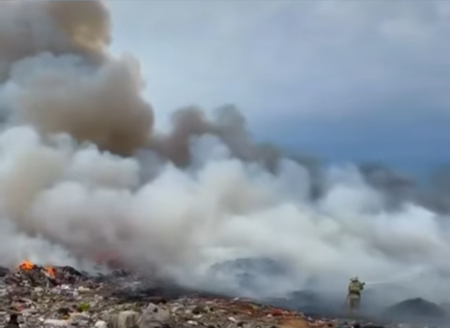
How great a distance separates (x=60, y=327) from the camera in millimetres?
19312

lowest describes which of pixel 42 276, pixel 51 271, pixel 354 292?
pixel 354 292

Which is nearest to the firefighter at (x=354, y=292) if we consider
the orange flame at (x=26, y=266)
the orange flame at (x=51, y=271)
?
the orange flame at (x=51, y=271)

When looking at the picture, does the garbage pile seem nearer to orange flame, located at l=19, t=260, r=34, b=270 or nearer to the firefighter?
orange flame, located at l=19, t=260, r=34, b=270

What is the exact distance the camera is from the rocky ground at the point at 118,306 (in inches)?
773

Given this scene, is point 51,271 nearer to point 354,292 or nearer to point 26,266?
point 26,266

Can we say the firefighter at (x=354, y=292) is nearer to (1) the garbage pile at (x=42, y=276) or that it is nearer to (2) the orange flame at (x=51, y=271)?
(1) the garbage pile at (x=42, y=276)

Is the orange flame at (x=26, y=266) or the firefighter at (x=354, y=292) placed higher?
the orange flame at (x=26, y=266)

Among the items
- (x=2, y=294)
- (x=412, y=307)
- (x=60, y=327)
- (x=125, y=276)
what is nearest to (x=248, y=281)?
(x=125, y=276)

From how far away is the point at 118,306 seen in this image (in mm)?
22703

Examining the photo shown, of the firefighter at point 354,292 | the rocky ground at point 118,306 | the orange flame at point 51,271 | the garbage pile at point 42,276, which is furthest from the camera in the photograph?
the orange flame at point 51,271

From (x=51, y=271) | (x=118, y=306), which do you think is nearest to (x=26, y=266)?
(x=51, y=271)

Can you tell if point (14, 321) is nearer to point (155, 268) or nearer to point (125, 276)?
point (125, 276)

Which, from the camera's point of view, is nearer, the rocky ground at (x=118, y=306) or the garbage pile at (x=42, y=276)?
the rocky ground at (x=118, y=306)

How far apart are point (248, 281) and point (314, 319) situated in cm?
872
